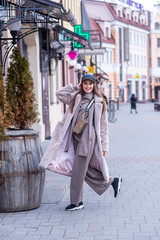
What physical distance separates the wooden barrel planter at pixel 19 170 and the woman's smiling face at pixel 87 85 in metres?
0.83

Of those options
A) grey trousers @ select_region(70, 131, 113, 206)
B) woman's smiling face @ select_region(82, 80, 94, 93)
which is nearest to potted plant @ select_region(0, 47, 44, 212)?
grey trousers @ select_region(70, 131, 113, 206)

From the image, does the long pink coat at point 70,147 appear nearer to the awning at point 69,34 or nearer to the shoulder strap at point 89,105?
the shoulder strap at point 89,105

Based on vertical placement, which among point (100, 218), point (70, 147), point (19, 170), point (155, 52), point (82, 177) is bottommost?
point (100, 218)

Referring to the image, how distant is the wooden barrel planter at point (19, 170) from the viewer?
269 inches

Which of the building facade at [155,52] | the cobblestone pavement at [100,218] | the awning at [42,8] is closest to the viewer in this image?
the cobblestone pavement at [100,218]

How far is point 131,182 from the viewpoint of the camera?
9.33 m

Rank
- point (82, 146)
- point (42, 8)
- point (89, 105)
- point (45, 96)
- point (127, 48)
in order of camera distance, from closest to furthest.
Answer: point (82, 146)
point (89, 105)
point (42, 8)
point (45, 96)
point (127, 48)

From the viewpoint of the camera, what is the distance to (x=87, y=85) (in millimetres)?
7191

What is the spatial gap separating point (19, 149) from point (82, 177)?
2.80 ft

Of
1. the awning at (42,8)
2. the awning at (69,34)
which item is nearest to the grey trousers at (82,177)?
the awning at (42,8)

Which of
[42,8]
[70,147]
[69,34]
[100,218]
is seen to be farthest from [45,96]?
[100,218]

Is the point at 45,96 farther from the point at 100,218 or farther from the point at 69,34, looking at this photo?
the point at 100,218

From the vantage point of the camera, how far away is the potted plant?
6.83 metres

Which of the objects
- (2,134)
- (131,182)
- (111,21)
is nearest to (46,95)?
(131,182)
